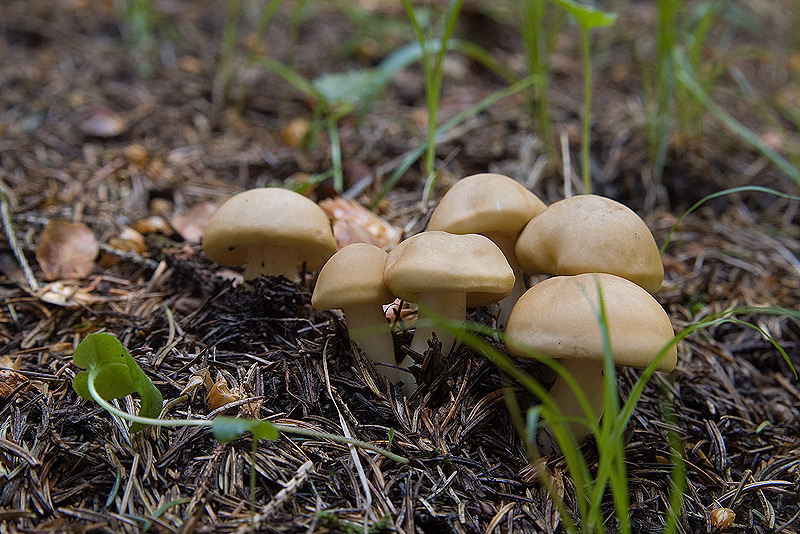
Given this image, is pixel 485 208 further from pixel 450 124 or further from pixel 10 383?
pixel 10 383

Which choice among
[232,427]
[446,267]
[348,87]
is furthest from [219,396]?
[348,87]

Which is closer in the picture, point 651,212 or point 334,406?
point 334,406

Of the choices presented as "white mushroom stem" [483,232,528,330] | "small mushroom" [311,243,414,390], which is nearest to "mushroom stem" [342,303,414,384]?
"small mushroom" [311,243,414,390]

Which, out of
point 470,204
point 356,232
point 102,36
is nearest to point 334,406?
point 470,204

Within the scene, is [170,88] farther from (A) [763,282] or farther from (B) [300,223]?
(A) [763,282]

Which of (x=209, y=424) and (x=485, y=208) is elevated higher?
(x=485, y=208)

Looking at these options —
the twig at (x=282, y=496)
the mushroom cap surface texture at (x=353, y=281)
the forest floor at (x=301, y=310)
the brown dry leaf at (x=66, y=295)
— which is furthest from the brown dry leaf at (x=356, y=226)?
the twig at (x=282, y=496)
